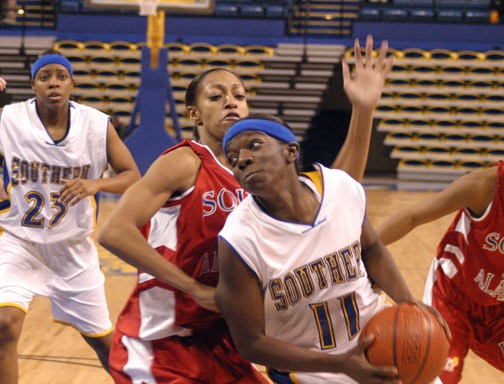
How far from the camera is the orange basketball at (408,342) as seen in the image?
2.02 m

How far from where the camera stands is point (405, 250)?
845 cm

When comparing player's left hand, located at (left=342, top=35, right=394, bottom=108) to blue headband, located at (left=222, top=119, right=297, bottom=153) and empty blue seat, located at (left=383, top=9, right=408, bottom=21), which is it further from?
empty blue seat, located at (left=383, top=9, right=408, bottom=21)

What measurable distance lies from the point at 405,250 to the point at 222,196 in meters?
6.22

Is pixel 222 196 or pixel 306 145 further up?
pixel 222 196

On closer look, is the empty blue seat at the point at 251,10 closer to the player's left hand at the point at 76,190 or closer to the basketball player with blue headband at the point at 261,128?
the player's left hand at the point at 76,190

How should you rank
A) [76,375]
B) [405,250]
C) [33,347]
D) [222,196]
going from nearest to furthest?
[222,196]
[76,375]
[33,347]
[405,250]

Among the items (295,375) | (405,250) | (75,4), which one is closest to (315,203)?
(295,375)

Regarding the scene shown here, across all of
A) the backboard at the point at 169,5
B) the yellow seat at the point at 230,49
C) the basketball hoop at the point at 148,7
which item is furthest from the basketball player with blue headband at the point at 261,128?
the yellow seat at the point at 230,49

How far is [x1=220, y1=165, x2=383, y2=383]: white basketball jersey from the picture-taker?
2.18 metres

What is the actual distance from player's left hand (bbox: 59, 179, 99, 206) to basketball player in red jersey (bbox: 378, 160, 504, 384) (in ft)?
4.69

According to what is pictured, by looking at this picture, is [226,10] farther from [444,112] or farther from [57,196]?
[57,196]

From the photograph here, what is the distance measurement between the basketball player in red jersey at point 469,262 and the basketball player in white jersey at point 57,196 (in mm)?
1551

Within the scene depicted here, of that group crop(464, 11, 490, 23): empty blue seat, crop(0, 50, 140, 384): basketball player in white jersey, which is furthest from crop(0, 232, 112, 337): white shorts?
crop(464, 11, 490, 23): empty blue seat

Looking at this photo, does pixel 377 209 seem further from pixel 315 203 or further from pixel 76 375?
pixel 315 203
